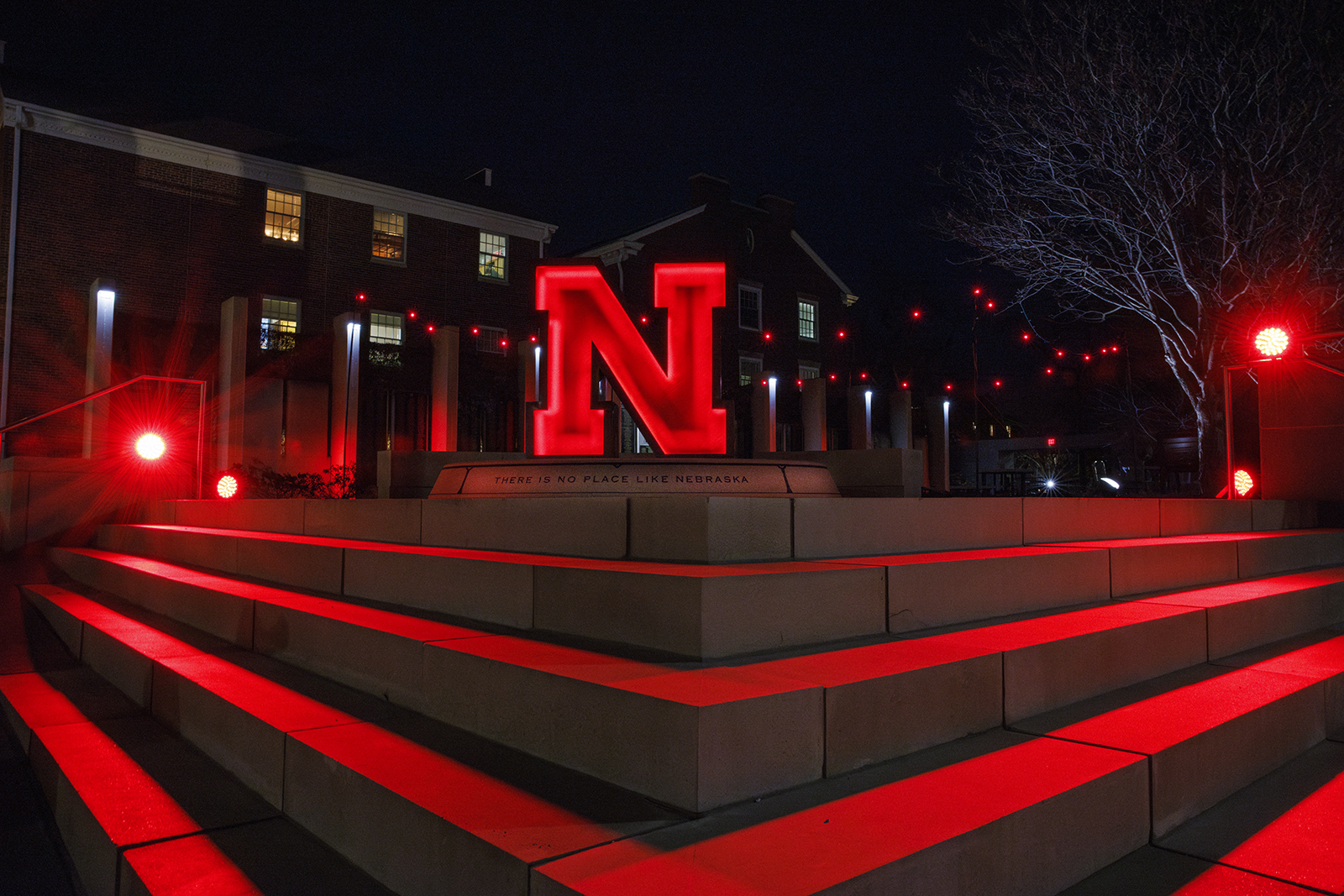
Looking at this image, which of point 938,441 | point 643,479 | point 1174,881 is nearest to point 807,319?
point 938,441

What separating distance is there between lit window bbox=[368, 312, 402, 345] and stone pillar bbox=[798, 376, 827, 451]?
10399mm

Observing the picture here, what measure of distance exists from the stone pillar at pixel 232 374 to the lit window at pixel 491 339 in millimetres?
7473

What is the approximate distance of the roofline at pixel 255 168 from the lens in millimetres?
14578

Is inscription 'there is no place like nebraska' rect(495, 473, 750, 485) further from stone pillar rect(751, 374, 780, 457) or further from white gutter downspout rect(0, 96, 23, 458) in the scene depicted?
white gutter downspout rect(0, 96, 23, 458)

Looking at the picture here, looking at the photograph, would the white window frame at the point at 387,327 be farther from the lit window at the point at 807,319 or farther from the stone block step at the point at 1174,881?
the stone block step at the point at 1174,881

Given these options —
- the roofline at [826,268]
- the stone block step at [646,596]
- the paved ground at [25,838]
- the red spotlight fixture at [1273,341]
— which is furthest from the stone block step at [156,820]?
the roofline at [826,268]

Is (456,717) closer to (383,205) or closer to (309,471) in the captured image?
(309,471)

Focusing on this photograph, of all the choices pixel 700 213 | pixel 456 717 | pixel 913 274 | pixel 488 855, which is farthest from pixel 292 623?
pixel 913 274

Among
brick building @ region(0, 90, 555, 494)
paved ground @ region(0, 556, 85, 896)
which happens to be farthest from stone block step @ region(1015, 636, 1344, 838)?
brick building @ region(0, 90, 555, 494)

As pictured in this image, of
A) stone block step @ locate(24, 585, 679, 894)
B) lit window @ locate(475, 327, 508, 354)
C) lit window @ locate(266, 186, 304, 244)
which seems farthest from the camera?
lit window @ locate(475, 327, 508, 354)

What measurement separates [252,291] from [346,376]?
5.10 m

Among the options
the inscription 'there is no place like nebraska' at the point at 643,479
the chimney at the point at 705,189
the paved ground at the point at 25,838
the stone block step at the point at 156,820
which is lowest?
the paved ground at the point at 25,838

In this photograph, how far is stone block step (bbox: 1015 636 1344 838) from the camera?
2.40m

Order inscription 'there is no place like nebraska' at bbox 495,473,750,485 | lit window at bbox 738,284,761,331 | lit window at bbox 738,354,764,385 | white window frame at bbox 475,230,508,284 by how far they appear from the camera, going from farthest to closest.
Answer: lit window at bbox 738,284,761,331 → lit window at bbox 738,354,764,385 → white window frame at bbox 475,230,508,284 → inscription 'there is no place like nebraska' at bbox 495,473,750,485
